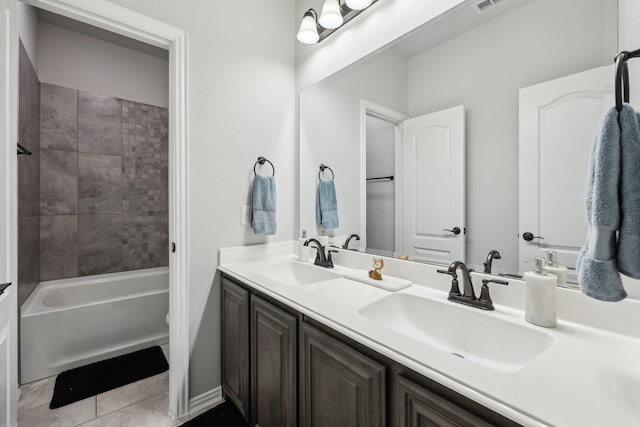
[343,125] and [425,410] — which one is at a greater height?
[343,125]

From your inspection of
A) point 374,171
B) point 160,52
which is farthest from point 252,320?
point 160,52

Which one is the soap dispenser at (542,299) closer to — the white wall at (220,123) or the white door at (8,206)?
the white wall at (220,123)

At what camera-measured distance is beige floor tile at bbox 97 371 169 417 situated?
5.42 ft

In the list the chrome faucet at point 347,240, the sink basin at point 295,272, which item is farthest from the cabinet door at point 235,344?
the chrome faucet at point 347,240

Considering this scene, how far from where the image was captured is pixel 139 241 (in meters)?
2.78

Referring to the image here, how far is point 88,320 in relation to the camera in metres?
2.08

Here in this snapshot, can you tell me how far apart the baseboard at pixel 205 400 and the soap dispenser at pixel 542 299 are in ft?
5.55

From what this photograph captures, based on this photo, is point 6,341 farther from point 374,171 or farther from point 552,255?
point 552,255

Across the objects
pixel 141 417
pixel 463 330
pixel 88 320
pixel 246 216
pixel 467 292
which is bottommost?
pixel 141 417

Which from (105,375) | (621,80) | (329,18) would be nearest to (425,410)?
(621,80)

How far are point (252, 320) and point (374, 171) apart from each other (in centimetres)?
99

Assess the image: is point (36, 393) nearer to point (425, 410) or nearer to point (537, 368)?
point (425, 410)

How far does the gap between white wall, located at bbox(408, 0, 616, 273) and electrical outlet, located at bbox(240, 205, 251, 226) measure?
1.16 m

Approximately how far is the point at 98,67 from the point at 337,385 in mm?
3207
